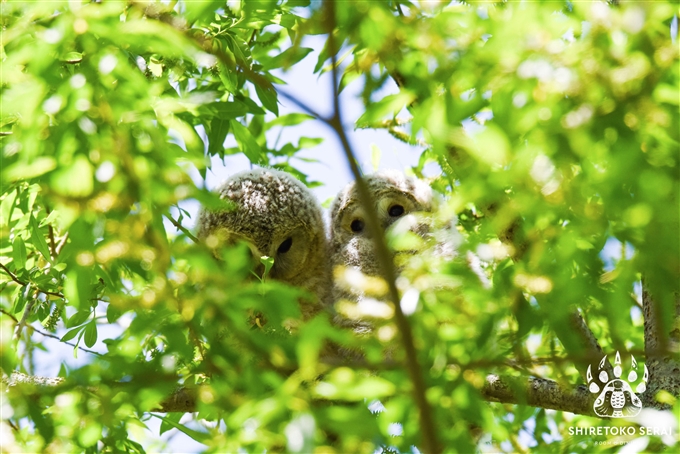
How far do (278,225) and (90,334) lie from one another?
4.57 feet

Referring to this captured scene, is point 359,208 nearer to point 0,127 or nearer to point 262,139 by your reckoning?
point 262,139

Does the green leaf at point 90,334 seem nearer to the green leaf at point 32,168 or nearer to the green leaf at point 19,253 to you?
the green leaf at point 19,253

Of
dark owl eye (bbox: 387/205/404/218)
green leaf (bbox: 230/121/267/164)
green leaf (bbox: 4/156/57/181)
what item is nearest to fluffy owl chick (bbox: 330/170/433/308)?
dark owl eye (bbox: 387/205/404/218)

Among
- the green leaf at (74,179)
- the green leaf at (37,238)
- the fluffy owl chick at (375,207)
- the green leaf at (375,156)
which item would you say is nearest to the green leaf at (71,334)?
the green leaf at (37,238)

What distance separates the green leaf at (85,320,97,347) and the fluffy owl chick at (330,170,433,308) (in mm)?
1351

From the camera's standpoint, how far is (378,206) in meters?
3.94

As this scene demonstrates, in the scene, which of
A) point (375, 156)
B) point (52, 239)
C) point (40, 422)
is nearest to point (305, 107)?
point (40, 422)

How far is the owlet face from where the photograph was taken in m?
3.94

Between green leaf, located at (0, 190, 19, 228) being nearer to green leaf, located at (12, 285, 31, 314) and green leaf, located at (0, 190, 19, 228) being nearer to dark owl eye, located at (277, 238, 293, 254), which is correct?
green leaf, located at (12, 285, 31, 314)

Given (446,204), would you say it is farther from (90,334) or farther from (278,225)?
(278,225)

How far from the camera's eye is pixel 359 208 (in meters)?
3.97

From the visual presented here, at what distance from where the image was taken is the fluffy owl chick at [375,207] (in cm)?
392

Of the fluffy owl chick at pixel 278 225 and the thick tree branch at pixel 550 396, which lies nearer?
the thick tree branch at pixel 550 396

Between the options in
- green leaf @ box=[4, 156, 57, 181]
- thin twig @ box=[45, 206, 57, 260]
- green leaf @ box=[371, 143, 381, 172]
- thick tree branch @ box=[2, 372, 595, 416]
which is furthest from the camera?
green leaf @ box=[371, 143, 381, 172]
